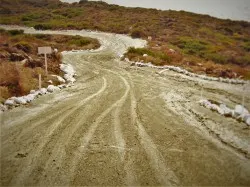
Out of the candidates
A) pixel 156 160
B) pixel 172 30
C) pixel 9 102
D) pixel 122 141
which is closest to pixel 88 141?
pixel 122 141

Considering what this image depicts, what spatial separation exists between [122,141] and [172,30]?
1813 inches

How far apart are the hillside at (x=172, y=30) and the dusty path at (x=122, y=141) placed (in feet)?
36.0

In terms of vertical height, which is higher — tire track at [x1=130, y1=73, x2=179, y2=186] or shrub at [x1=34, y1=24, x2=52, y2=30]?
shrub at [x1=34, y1=24, x2=52, y2=30]

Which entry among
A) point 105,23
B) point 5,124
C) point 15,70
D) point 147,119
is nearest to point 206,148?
point 147,119

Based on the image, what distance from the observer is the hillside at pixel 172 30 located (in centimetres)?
2881

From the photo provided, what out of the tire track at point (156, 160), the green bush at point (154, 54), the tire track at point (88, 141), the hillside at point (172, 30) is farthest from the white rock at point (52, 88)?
the green bush at point (154, 54)

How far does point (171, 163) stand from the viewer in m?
7.84

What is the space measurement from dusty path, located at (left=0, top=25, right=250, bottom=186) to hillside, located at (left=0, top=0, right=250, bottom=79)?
11.0 metres

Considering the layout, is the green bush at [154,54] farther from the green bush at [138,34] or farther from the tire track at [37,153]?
the green bush at [138,34]

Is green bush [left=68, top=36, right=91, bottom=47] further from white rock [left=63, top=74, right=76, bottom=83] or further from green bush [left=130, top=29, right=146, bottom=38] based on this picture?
white rock [left=63, top=74, right=76, bottom=83]

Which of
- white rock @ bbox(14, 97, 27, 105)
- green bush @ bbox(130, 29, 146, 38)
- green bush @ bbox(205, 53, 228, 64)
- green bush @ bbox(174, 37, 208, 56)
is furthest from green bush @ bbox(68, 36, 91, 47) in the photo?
white rock @ bbox(14, 97, 27, 105)

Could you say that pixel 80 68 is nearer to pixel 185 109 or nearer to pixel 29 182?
pixel 185 109

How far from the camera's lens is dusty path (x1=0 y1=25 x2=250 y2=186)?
23.6 feet

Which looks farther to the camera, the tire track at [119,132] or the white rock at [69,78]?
the white rock at [69,78]
